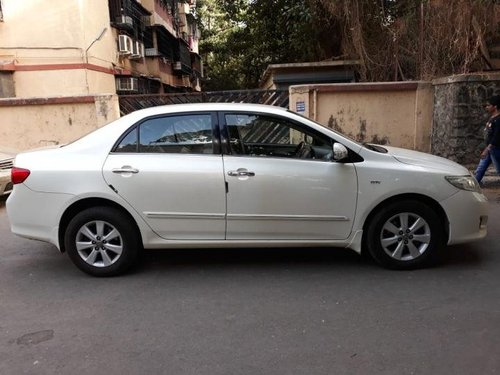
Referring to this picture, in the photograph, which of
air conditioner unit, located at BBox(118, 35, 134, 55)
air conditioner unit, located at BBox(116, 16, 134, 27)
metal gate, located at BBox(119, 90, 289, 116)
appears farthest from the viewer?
air conditioner unit, located at BBox(118, 35, 134, 55)

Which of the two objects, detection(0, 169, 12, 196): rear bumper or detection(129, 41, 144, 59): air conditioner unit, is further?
detection(129, 41, 144, 59): air conditioner unit

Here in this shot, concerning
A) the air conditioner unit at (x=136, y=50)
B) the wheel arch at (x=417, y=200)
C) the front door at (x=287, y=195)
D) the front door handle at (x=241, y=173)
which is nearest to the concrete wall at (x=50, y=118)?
the front door at (x=287, y=195)

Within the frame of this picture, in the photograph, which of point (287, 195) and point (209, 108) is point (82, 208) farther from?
point (287, 195)

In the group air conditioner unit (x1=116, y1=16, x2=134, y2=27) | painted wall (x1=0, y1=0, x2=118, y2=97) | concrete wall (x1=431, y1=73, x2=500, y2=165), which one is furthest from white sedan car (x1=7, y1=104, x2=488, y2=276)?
air conditioner unit (x1=116, y1=16, x2=134, y2=27)

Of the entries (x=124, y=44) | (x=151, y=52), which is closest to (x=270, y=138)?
(x=124, y=44)

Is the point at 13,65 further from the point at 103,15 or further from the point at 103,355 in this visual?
the point at 103,355

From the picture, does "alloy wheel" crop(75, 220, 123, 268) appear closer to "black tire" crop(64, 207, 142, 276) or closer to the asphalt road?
"black tire" crop(64, 207, 142, 276)

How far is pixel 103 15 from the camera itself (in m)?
16.0

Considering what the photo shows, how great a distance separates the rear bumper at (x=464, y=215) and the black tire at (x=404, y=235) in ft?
0.37

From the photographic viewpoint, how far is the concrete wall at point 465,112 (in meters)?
8.41

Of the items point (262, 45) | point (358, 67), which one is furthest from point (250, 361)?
point (262, 45)

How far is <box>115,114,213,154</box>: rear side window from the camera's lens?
4395 mm

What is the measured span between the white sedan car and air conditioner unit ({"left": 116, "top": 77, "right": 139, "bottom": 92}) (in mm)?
14171

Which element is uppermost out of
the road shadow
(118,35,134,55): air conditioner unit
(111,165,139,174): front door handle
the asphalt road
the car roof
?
(118,35,134,55): air conditioner unit
